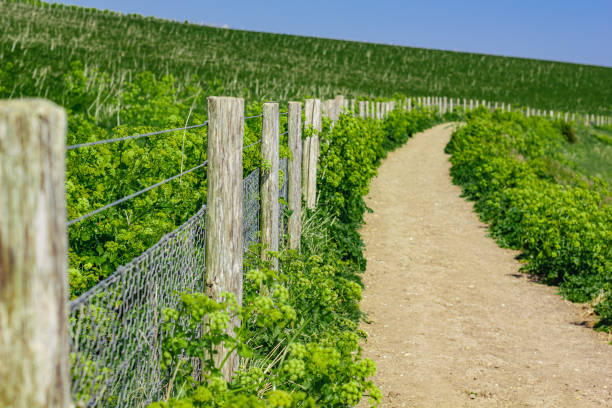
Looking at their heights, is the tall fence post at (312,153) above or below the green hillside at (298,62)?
below

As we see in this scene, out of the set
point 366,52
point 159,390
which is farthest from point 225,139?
point 366,52

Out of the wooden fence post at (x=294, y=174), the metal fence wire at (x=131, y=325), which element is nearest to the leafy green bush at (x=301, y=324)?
the metal fence wire at (x=131, y=325)

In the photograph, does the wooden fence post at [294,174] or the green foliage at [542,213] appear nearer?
the wooden fence post at [294,174]

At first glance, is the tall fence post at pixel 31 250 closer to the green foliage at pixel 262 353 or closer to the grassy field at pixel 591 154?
the green foliage at pixel 262 353

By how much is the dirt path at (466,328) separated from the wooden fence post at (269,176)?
1.54 meters

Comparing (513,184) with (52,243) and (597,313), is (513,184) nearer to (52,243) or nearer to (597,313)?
(597,313)

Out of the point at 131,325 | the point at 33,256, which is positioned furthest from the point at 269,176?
the point at 33,256

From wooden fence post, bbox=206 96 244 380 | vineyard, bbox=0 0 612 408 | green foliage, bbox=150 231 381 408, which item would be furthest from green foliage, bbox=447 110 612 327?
wooden fence post, bbox=206 96 244 380

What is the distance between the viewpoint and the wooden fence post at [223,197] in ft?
11.4

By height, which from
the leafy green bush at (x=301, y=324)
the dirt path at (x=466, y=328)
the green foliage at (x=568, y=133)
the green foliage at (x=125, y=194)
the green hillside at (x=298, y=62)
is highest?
the green hillside at (x=298, y=62)

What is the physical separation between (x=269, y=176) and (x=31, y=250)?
3904 millimetres

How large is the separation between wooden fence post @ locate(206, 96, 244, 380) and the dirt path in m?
1.91

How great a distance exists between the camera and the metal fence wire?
2.28 metres

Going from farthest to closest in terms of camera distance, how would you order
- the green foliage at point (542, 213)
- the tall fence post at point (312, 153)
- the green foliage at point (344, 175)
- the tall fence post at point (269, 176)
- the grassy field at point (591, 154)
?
the grassy field at point (591, 154), the green foliage at point (344, 175), the tall fence post at point (312, 153), the green foliage at point (542, 213), the tall fence post at point (269, 176)
